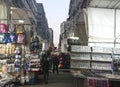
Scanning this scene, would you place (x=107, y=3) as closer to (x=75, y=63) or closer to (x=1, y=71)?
(x=75, y=63)

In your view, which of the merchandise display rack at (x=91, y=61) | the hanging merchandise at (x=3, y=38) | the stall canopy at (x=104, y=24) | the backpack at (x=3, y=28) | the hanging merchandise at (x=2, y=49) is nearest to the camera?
the merchandise display rack at (x=91, y=61)

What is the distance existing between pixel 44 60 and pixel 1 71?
546cm

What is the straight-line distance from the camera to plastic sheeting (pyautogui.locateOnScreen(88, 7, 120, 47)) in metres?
15.3

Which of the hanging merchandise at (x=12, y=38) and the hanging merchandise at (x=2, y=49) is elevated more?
the hanging merchandise at (x=12, y=38)

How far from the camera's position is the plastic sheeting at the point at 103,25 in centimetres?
1534

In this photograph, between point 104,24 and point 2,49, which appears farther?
point 2,49

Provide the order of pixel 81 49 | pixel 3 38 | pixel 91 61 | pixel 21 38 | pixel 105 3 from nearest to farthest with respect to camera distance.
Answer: pixel 81 49
pixel 91 61
pixel 105 3
pixel 3 38
pixel 21 38

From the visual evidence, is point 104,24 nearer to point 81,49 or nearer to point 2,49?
point 81,49

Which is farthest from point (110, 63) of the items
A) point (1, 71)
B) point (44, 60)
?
point (44, 60)

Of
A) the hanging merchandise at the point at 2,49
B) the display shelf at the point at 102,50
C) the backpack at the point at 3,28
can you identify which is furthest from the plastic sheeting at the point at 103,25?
the hanging merchandise at the point at 2,49

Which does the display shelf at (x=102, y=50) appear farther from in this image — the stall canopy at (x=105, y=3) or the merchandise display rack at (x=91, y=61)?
the stall canopy at (x=105, y=3)

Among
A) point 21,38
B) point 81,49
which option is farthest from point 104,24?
point 21,38

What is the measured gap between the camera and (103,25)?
1550cm

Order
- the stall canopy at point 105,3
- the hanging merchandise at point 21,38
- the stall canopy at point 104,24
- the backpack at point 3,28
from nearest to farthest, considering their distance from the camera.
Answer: the stall canopy at point 105,3, the stall canopy at point 104,24, the backpack at point 3,28, the hanging merchandise at point 21,38
